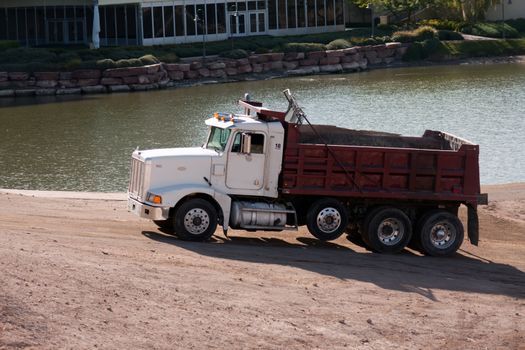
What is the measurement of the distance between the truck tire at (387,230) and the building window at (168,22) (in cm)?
5693

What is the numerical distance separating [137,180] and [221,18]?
60.2 meters

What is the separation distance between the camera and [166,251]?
1978cm

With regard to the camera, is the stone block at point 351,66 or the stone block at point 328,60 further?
the stone block at point 351,66

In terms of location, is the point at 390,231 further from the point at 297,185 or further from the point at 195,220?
the point at 195,220

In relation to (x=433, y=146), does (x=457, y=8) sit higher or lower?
higher

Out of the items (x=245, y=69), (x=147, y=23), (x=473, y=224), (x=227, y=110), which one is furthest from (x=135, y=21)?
(x=473, y=224)

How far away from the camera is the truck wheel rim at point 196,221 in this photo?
21.0 m

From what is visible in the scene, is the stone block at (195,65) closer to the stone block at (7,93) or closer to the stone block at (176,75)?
the stone block at (176,75)

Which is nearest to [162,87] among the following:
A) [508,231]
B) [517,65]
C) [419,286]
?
[517,65]

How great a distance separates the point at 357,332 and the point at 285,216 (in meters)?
5.88

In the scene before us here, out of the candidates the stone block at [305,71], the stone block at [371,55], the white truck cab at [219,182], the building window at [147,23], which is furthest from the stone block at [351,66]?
the white truck cab at [219,182]

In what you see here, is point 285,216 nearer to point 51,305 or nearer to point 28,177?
point 51,305

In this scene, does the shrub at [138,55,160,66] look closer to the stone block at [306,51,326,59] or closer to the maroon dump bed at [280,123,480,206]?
the stone block at [306,51,326,59]

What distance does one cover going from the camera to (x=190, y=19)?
258ft
